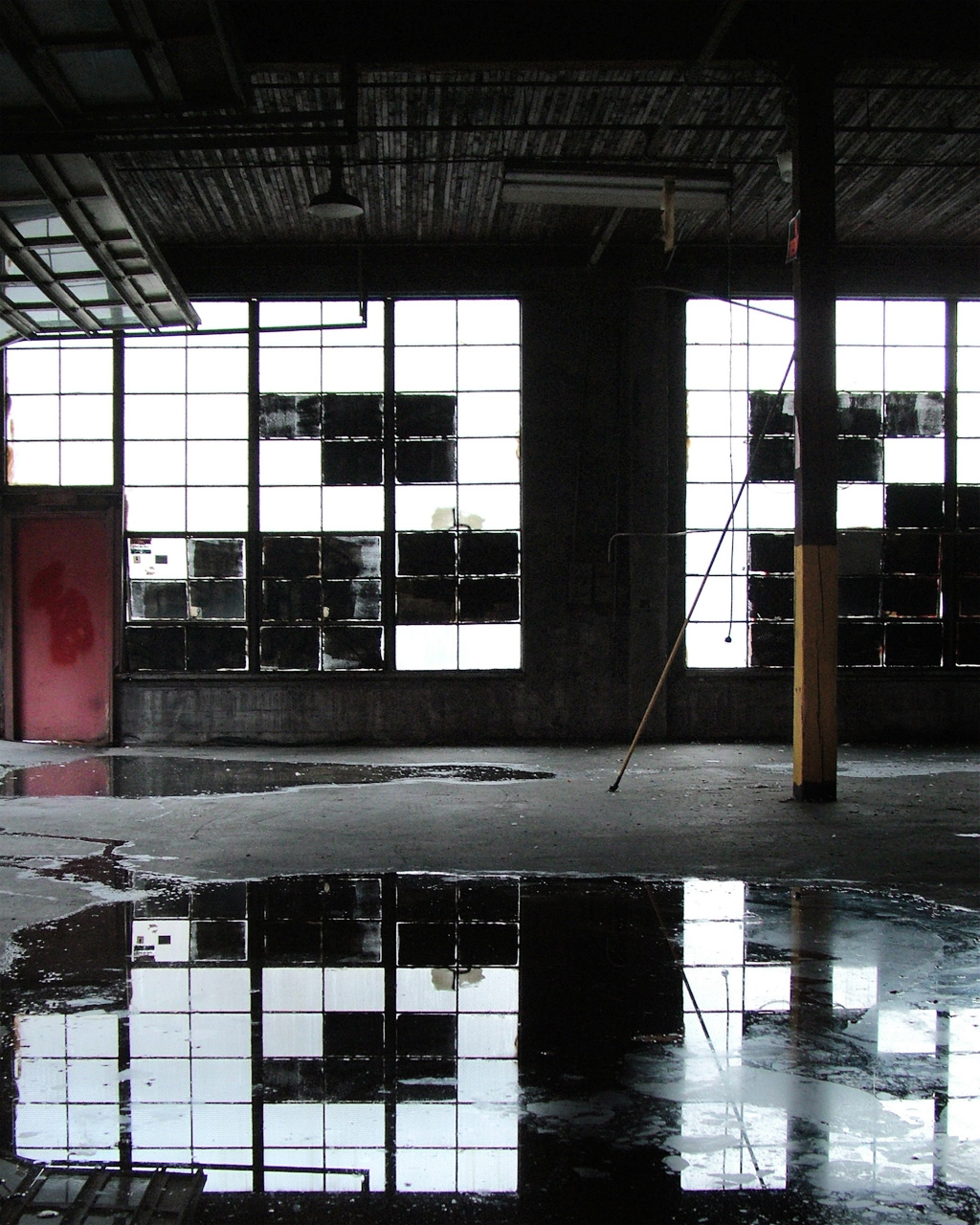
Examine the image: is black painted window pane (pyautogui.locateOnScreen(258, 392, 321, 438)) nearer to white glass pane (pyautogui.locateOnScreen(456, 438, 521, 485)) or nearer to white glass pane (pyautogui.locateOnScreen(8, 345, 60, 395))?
white glass pane (pyautogui.locateOnScreen(456, 438, 521, 485))

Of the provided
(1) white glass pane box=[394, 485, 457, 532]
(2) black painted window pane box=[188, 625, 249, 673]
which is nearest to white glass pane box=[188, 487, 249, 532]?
(2) black painted window pane box=[188, 625, 249, 673]

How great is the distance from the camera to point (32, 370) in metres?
11.5

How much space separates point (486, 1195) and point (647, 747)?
8.62 m

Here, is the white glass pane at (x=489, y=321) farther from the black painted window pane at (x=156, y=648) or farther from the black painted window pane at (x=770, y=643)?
the black painted window pane at (x=156, y=648)

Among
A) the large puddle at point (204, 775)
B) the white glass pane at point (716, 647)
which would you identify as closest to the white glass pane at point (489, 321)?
the white glass pane at point (716, 647)

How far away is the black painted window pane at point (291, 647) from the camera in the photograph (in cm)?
1144

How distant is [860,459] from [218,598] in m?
6.85

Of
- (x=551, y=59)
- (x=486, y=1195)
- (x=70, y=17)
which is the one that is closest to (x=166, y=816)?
Answer: (x=70, y=17)

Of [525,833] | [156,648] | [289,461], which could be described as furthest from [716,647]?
[156,648]

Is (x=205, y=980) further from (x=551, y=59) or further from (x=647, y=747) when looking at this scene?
(x=647, y=747)

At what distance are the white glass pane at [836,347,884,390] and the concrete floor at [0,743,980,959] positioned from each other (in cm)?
443

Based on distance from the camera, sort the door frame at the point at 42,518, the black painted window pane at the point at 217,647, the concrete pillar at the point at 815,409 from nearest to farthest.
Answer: the concrete pillar at the point at 815,409 → the door frame at the point at 42,518 → the black painted window pane at the point at 217,647

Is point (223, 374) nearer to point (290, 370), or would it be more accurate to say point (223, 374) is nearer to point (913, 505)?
point (290, 370)

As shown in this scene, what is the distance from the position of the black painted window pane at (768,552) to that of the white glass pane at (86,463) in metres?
6.71
